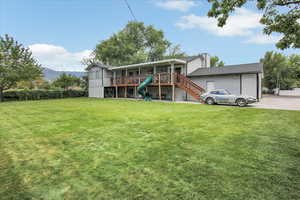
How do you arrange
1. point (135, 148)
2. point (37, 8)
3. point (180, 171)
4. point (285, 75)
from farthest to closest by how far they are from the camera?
point (285, 75)
point (37, 8)
point (135, 148)
point (180, 171)

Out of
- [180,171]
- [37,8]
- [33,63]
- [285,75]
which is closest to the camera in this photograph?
[180,171]

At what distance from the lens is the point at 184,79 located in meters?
15.2

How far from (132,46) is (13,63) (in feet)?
68.8

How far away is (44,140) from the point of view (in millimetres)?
3881

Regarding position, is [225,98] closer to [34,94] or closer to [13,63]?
[34,94]

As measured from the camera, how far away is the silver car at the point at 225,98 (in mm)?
10578

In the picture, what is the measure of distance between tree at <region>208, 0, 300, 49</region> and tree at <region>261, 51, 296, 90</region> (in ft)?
108

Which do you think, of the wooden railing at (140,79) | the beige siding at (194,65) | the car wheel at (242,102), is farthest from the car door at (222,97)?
the beige siding at (194,65)

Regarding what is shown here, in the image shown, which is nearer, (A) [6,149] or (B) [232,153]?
(B) [232,153]

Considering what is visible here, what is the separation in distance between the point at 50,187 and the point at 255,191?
2.67 m

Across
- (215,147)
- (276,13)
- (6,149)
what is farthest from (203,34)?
(6,149)

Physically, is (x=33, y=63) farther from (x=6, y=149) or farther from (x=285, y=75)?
(x=285, y=75)

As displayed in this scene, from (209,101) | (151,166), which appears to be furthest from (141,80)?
(151,166)

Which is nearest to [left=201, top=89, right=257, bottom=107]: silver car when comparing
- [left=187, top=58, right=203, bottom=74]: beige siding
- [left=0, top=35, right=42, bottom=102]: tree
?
[left=187, top=58, right=203, bottom=74]: beige siding
